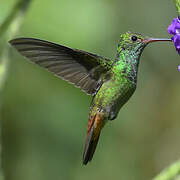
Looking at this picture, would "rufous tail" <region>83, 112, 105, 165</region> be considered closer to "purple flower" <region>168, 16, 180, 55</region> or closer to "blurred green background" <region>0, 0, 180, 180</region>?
"purple flower" <region>168, 16, 180, 55</region>

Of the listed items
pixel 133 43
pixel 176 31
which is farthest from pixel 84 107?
pixel 176 31

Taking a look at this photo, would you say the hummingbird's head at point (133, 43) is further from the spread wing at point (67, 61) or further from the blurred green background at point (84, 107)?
the blurred green background at point (84, 107)

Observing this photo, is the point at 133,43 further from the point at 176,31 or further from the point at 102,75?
the point at 176,31

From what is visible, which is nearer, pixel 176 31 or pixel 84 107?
pixel 176 31

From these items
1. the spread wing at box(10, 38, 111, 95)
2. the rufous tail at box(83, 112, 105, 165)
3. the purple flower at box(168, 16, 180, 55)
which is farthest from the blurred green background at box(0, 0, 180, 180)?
the purple flower at box(168, 16, 180, 55)

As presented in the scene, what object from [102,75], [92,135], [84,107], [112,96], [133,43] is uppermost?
[133,43]

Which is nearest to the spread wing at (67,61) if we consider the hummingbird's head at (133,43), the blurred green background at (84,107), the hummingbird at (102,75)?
the hummingbird at (102,75)

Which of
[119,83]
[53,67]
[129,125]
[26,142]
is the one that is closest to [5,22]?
[53,67]

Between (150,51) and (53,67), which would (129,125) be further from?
(53,67)
